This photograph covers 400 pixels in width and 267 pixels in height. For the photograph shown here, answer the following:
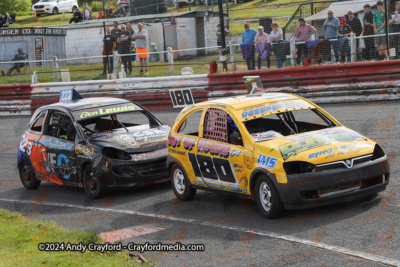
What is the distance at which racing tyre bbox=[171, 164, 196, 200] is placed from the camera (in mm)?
9297

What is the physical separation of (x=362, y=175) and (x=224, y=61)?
12043 millimetres

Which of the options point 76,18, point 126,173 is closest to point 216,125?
point 126,173

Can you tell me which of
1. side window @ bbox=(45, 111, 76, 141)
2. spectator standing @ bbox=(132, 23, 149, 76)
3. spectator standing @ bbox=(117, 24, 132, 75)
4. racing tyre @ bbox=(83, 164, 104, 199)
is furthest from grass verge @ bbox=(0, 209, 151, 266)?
spectator standing @ bbox=(117, 24, 132, 75)

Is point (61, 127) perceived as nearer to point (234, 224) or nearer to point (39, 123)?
point (39, 123)

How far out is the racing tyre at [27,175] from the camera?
1206cm

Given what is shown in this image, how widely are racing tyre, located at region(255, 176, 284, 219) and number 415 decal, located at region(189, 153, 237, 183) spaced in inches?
22.4

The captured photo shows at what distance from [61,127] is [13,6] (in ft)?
187

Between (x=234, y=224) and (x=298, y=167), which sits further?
(x=234, y=224)

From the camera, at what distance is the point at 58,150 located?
11.1 meters

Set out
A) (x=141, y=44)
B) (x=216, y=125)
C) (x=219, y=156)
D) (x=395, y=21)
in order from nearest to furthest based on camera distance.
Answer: (x=219, y=156) → (x=216, y=125) → (x=395, y=21) → (x=141, y=44)

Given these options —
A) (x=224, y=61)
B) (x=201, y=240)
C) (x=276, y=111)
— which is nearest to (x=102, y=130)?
(x=276, y=111)

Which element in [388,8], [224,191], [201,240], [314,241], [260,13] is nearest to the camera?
[314,241]

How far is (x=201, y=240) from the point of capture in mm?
7219

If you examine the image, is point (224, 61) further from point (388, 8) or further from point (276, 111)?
point (276, 111)
